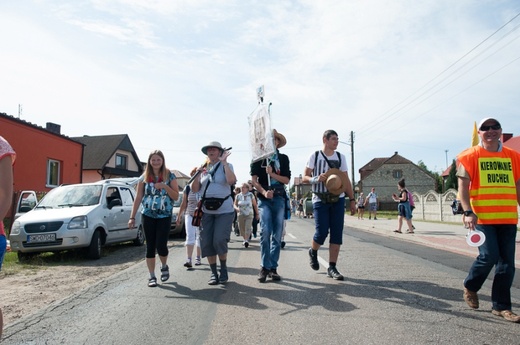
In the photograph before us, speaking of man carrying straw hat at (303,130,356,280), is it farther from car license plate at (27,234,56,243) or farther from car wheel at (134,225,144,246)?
car wheel at (134,225,144,246)

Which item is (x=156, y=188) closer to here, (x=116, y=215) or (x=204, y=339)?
(x=204, y=339)

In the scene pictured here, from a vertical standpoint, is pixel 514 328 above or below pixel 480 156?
below

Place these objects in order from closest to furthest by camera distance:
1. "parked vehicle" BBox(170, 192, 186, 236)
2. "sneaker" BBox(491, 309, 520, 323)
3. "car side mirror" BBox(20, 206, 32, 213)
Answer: "sneaker" BBox(491, 309, 520, 323) → "car side mirror" BBox(20, 206, 32, 213) → "parked vehicle" BBox(170, 192, 186, 236)

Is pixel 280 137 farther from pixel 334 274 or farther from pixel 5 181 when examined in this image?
pixel 5 181

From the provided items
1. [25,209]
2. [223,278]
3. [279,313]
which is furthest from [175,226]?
[279,313]

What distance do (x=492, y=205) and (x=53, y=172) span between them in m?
25.0

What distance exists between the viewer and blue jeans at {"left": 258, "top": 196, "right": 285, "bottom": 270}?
5770 mm

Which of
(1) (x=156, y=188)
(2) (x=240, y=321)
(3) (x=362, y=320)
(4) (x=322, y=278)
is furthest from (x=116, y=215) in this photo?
(3) (x=362, y=320)

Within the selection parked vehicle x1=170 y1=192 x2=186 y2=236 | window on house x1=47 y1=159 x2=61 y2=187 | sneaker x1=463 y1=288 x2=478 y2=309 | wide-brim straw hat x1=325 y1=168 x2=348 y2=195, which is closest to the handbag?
wide-brim straw hat x1=325 y1=168 x2=348 y2=195

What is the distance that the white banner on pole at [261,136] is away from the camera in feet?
18.4

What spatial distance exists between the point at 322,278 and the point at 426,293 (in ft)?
4.97

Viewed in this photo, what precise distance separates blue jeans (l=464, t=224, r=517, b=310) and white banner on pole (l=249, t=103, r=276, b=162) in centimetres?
268

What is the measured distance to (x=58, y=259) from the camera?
356 inches

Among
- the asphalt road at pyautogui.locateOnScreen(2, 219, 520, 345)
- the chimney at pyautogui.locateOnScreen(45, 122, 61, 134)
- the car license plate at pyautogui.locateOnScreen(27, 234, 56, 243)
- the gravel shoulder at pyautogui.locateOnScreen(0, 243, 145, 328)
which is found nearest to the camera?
the asphalt road at pyautogui.locateOnScreen(2, 219, 520, 345)
